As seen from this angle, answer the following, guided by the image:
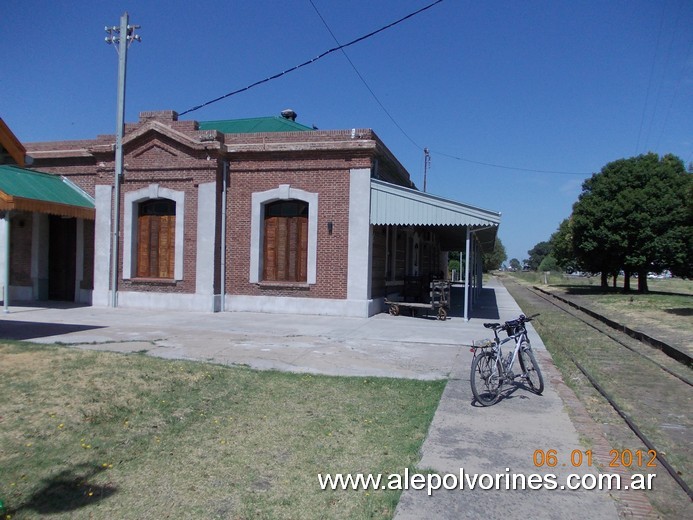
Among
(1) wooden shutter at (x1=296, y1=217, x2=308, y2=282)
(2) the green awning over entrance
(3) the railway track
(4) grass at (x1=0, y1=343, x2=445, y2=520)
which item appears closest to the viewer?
(4) grass at (x1=0, y1=343, x2=445, y2=520)

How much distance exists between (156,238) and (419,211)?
27.6 feet

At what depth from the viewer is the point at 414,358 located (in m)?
9.96

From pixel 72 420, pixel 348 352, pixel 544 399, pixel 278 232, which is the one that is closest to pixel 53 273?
pixel 278 232

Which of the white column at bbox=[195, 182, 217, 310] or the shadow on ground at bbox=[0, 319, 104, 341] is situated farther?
the white column at bbox=[195, 182, 217, 310]

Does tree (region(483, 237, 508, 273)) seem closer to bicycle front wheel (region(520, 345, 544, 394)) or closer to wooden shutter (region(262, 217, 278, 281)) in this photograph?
wooden shutter (region(262, 217, 278, 281))

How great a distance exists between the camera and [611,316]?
21641 mm

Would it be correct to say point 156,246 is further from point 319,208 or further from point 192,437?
point 192,437

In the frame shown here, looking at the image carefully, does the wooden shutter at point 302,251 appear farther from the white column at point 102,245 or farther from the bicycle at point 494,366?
the bicycle at point 494,366

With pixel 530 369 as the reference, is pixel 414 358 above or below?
below

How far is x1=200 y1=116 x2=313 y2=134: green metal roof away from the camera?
2020cm

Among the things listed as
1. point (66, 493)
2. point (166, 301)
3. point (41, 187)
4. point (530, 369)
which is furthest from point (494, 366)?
point (41, 187)

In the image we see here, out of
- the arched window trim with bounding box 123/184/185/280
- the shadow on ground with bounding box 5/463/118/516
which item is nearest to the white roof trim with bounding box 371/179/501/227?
the arched window trim with bounding box 123/184/185/280

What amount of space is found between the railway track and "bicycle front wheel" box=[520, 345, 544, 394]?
0.97m
